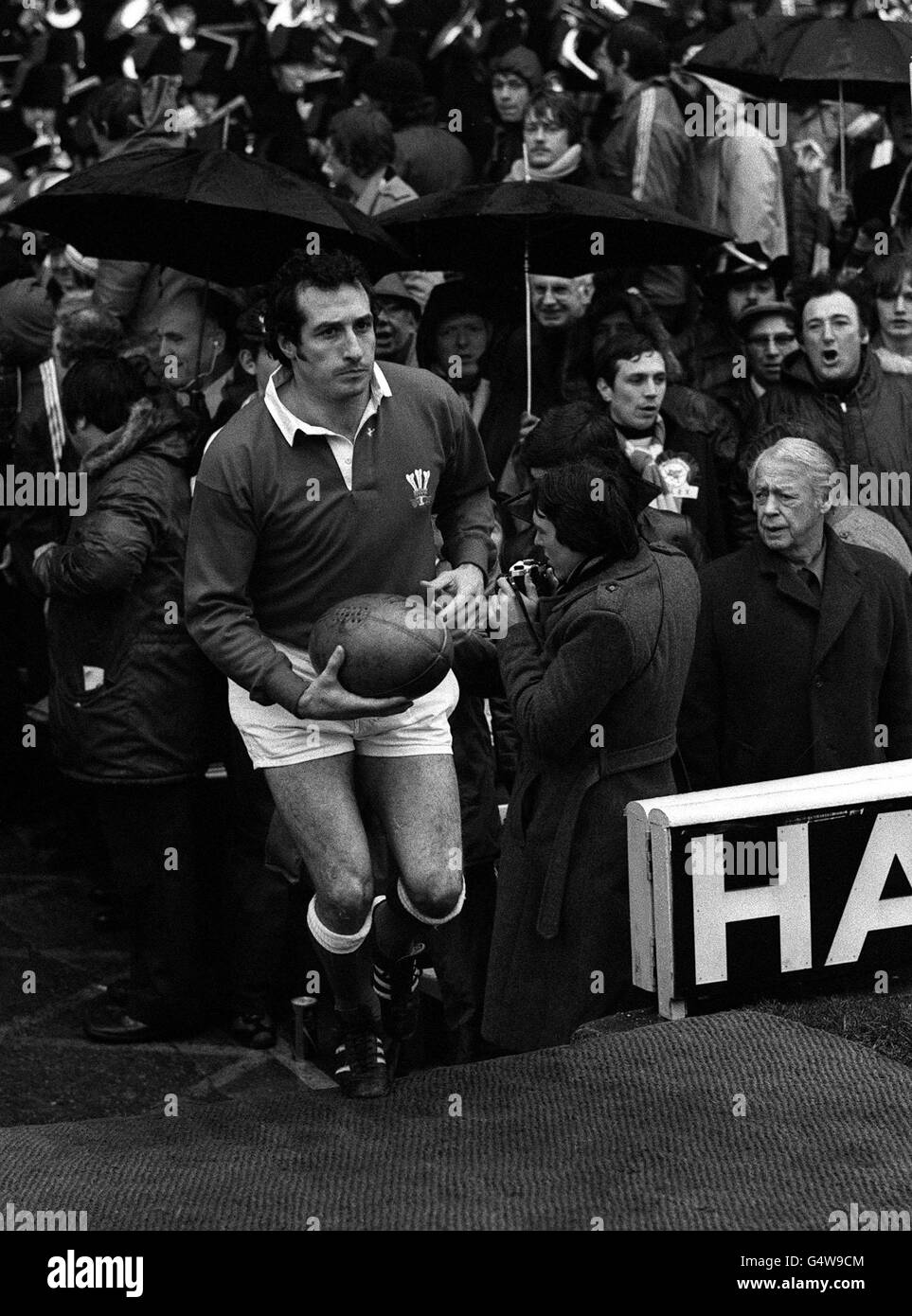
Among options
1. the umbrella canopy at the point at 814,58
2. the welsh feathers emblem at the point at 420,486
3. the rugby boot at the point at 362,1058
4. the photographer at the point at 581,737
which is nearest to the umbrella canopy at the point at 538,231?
the umbrella canopy at the point at 814,58

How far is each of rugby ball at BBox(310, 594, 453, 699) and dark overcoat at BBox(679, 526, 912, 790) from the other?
1.56 m

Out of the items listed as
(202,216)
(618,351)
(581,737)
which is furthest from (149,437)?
(581,737)

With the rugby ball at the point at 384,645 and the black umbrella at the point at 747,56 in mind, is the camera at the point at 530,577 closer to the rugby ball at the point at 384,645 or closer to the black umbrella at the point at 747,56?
the rugby ball at the point at 384,645

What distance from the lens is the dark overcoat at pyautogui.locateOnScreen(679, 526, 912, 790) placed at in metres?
6.30

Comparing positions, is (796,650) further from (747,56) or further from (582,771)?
(747,56)

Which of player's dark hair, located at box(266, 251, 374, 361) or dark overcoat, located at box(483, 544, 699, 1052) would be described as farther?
dark overcoat, located at box(483, 544, 699, 1052)

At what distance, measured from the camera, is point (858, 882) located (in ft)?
18.5

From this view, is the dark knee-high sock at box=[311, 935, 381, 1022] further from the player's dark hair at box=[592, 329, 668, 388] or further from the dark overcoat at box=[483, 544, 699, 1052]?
the player's dark hair at box=[592, 329, 668, 388]

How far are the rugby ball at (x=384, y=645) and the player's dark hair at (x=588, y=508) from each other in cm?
61

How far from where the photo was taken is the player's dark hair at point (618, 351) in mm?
7348

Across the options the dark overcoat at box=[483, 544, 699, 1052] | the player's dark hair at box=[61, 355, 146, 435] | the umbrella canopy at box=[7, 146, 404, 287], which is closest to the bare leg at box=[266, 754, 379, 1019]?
the dark overcoat at box=[483, 544, 699, 1052]

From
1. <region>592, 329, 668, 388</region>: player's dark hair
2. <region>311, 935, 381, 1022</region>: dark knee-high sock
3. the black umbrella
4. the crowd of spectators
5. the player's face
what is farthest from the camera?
the black umbrella

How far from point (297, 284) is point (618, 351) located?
236 centimetres

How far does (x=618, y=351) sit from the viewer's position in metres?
7.37
